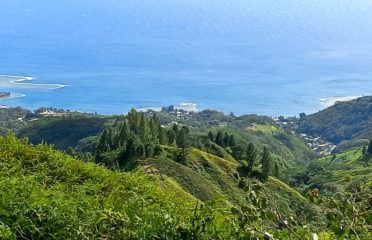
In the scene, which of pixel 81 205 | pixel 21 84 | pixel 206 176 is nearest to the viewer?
pixel 81 205

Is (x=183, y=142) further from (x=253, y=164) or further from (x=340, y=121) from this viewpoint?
(x=340, y=121)

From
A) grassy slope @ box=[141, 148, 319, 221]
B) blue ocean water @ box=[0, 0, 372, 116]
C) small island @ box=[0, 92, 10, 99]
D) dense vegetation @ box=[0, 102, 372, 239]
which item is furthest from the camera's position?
blue ocean water @ box=[0, 0, 372, 116]

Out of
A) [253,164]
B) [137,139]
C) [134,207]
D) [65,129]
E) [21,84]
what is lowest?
[65,129]

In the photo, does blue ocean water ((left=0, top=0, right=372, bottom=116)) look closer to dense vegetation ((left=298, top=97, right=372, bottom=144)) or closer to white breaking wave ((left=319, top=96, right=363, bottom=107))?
white breaking wave ((left=319, top=96, right=363, bottom=107))

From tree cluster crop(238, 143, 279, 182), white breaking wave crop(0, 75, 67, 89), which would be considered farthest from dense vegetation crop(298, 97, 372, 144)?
tree cluster crop(238, 143, 279, 182)

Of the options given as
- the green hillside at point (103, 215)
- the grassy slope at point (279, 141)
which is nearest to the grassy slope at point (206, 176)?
the green hillside at point (103, 215)

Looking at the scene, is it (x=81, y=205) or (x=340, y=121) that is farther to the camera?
(x=340, y=121)

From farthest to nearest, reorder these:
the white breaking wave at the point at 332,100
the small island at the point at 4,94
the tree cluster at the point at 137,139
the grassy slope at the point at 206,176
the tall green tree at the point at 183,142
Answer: the white breaking wave at the point at 332,100
the small island at the point at 4,94
the tall green tree at the point at 183,142
the tree cluster at the point at 137,139
the grassy slope at the point at 206,176

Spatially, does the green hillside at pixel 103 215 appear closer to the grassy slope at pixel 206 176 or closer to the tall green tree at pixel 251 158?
the grassy slope at pixel 206 176

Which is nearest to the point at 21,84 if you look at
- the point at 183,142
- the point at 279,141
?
the point at 279,141

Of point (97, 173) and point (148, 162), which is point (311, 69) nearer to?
point (148, 162)

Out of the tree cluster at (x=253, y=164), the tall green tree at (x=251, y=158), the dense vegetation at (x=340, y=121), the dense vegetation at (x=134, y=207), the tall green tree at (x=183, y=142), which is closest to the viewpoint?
the dense vegetation at (x=134, y=207)

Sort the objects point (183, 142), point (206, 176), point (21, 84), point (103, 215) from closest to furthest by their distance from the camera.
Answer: point (103, 215) → point (206, 176) → point (183, 142) → point (21, 84)

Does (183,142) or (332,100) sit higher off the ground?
(332,100)
